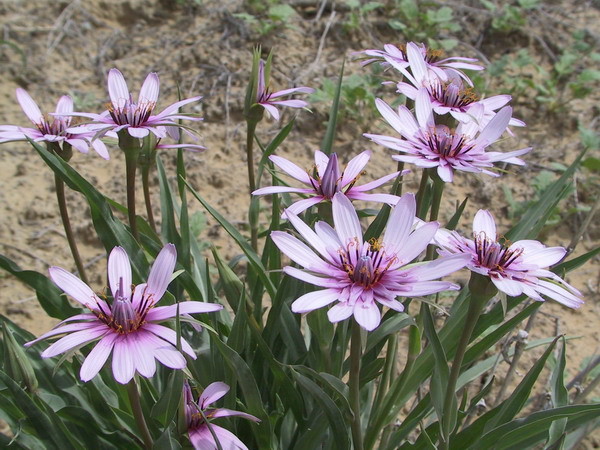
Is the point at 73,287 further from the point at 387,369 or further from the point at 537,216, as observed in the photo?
the point at 537,216

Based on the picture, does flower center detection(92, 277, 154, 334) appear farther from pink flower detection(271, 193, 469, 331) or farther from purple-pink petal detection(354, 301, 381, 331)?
purple-pink petal detection(354, 301, 381, 331)

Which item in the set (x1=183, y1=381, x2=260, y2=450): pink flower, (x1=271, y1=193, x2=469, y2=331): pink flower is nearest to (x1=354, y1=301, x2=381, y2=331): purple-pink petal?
(x1=271, y1=193, x2=469, y2=331): pink flower

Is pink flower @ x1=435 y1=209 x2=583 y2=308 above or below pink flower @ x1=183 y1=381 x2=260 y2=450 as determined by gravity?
above

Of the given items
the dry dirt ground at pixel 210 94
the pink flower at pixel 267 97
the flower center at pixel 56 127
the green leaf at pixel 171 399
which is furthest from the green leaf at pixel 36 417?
the dry dirt ground at pixel 210 94

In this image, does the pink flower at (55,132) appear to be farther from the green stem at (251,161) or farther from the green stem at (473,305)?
the green stem at (473,305)

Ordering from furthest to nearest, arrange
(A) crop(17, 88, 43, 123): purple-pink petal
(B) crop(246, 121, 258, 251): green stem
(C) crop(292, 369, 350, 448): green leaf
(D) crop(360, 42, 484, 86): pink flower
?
(A) crop(17, 88, 43, 123): purple-pink petal < (B) crop(246, 121, 258, 251): green stem < (D) crop(360, 42, 484, 86): pink flower < (C) crop(292, 369, 350, 448): green leaf

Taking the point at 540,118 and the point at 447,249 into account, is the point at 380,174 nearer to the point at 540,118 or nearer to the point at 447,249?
the point at 540,118

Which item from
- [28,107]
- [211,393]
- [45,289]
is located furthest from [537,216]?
[28,107]
